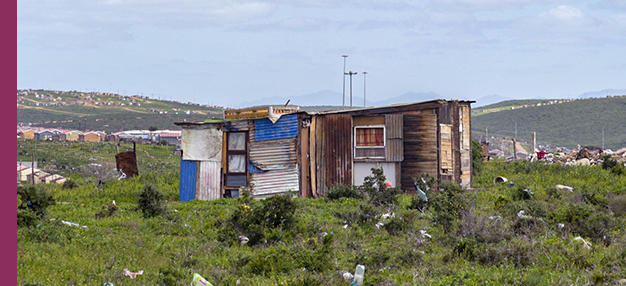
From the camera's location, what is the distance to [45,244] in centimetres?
930

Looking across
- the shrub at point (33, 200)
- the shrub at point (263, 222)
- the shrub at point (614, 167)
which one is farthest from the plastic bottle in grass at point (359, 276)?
the shrub at point (614, 167)

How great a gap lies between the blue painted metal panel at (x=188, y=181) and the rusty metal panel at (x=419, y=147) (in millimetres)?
7218

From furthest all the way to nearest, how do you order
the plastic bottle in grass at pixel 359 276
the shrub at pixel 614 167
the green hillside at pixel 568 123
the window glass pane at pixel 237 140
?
the green hillside at pixel 568 123
the shrub at pixel 614 167
the window glass pane at pixel 237 140
the plastic bottle in grass at pixel 359 276

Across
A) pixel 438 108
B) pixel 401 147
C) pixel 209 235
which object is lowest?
pixel 209 235

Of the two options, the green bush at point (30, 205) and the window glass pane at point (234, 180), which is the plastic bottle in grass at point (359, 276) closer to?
the green bush at point (30, 205)

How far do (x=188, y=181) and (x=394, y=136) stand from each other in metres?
7.27

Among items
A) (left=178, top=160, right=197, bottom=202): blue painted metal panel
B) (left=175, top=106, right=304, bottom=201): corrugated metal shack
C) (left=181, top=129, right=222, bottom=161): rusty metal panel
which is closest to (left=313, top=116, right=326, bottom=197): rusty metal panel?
(left=175, top=106, right=304, bottom=201): corrugated metal shack

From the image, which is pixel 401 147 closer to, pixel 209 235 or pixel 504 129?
pixel 209 235

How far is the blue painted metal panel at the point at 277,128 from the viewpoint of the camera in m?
18.1

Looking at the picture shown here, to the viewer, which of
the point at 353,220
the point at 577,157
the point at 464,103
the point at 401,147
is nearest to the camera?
the point at 353,220

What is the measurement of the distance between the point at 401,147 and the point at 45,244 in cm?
1202

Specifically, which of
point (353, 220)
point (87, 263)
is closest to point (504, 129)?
point (353, 220)

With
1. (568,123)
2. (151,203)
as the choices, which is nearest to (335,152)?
(151,203)

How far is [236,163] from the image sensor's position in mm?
18641
